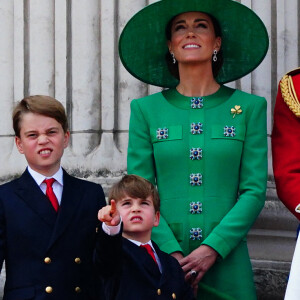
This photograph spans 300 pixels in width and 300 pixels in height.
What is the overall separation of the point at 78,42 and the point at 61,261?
1724mm

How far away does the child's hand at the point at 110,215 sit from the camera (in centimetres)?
357

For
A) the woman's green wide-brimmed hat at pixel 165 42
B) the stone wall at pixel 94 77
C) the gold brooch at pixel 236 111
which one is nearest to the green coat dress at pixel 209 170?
the gold brooch at pixel 236 111

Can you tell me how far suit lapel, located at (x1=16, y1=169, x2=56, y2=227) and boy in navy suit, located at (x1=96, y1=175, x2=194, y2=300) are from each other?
260mm

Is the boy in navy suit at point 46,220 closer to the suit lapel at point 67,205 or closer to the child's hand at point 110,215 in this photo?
the suit lapel at point 67,205

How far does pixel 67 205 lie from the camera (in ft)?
12.9

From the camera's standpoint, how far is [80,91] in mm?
5246

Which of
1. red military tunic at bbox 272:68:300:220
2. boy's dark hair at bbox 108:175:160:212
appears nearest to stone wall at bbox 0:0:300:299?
red military tunic at bbox 272:68:300:220

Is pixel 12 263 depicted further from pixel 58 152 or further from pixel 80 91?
pixel 80 91

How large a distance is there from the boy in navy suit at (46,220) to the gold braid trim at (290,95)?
0.89 m

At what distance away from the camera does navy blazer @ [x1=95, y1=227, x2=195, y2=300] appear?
12.2 feet

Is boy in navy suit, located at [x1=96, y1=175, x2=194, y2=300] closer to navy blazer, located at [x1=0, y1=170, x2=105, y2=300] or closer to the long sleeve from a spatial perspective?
navy blazer, located at [x1=0, y1=170, x2=105, y2=300]

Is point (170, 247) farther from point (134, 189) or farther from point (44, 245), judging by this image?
point (44, 245)

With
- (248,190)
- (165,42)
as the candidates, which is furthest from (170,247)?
(165,42)

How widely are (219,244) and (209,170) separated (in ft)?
1.13
